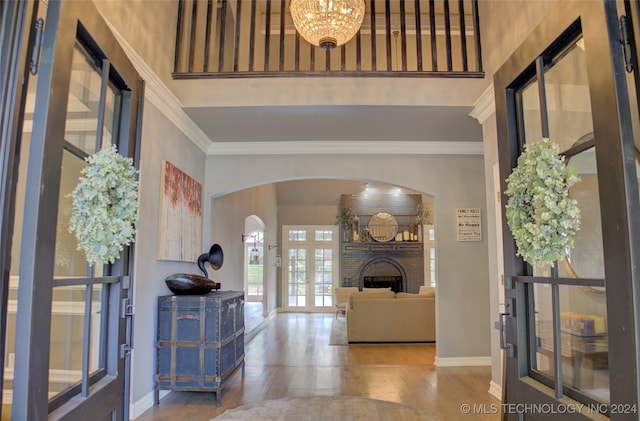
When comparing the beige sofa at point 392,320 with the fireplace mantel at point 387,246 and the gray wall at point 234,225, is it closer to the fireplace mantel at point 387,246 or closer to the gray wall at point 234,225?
the gray wall at point 234,225

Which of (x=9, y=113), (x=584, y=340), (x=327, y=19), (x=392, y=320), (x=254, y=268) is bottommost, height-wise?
(x=392, y=320)

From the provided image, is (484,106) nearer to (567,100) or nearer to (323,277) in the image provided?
(567,100)

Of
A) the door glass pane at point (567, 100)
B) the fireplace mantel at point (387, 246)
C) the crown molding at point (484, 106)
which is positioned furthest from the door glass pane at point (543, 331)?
the fireplace mantel at point (387, 246)

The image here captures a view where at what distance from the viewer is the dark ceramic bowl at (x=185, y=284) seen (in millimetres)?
3844

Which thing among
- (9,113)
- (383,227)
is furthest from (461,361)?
(383,227)

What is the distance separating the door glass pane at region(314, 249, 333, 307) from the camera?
11.8 metres

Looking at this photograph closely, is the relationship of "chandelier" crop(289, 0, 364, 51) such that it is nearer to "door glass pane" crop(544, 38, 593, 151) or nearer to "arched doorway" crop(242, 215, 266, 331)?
"door glass pane" crop(544, 38, 593, 151)

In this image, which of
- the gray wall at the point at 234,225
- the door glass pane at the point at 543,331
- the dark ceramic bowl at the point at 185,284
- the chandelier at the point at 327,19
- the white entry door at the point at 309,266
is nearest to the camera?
the door glass pane at the point at 543,331

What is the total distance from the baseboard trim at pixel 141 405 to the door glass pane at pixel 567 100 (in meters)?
3.44

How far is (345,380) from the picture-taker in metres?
4.55

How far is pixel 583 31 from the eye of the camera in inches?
49.8

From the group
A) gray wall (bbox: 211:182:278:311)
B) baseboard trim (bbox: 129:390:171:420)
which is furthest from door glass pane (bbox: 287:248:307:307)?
baseboard trim (bbox: 129:390:171:420)

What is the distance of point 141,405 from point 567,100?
11.9ft

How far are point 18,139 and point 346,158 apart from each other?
4495 millimetres
